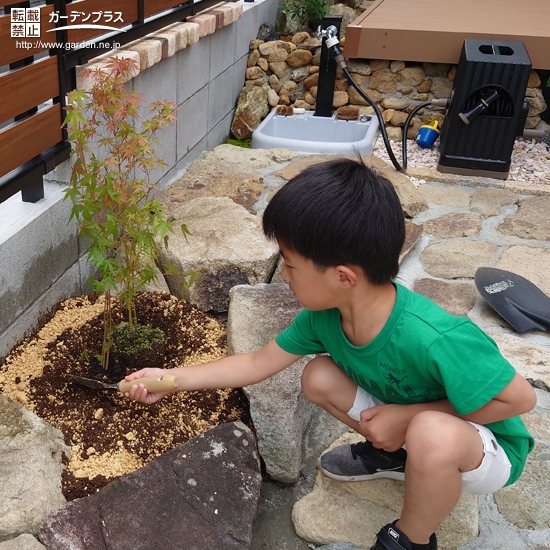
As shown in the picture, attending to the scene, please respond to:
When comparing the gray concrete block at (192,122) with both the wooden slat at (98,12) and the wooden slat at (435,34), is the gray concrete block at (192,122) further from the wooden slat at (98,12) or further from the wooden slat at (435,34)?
the wooden slat at (435,34)

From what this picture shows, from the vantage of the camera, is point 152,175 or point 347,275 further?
→ point 152,175

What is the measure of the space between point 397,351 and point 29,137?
1.62 meters

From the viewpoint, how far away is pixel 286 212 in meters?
1.45

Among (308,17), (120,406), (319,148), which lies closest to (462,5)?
(308,17)

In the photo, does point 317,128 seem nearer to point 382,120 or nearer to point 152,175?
point 382,120

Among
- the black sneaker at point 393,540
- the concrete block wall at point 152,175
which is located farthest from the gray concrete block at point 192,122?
the black sneaker at point 393,540

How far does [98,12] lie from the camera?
2869 millimetres

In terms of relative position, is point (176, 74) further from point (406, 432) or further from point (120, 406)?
point (406, 432)

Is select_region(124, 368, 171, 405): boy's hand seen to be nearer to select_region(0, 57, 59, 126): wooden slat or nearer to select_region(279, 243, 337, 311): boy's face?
select_region(279, 243, 337, 311): boy's face

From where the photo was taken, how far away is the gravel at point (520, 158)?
455cm

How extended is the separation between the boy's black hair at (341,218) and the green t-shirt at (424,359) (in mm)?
150

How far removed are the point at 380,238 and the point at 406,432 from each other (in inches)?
18.6

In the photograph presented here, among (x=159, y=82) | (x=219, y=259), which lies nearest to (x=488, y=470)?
(x=219, y=259)

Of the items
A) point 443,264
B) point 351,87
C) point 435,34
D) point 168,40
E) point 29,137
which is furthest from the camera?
point 351,87
